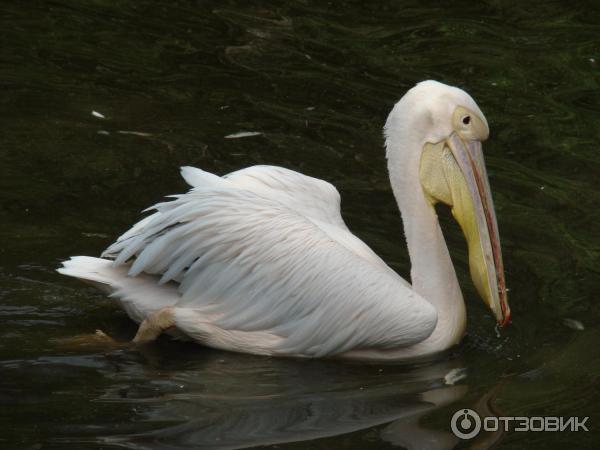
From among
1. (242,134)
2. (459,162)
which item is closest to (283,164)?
(242,134)

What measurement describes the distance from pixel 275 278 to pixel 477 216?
93 cm

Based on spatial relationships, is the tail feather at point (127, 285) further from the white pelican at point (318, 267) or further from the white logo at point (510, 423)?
the white logo at point (510, 423)

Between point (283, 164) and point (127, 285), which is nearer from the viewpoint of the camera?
point (127, 285)

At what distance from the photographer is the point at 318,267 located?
4.89 metres

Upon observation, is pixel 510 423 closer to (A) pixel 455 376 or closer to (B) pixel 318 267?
(A) pixel 455 376

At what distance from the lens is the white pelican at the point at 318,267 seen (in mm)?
4879

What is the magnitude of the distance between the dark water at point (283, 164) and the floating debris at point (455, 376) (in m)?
0.03

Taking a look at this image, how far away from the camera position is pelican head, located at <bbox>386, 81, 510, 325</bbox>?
5.00m

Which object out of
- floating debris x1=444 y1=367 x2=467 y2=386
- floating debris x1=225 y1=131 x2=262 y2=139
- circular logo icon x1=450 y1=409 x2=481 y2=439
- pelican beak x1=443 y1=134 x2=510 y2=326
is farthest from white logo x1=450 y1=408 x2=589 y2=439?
floating debris x1=225 y1=131 x2=262 y2=139

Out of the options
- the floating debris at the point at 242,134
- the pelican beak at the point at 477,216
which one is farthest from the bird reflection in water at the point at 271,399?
the floating debris at the point at 242,134

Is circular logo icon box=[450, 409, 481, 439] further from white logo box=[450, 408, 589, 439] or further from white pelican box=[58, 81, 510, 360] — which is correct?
white pelican box=[58, 81, 510, 360]

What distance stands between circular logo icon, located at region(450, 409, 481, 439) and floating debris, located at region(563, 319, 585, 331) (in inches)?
38.0

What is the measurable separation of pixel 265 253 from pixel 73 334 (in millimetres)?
913

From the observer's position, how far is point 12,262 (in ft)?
17.8
